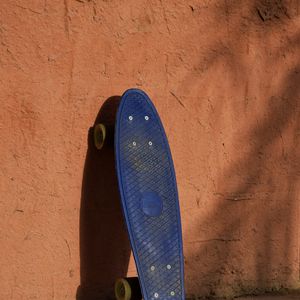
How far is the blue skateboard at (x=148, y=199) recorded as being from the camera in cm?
328

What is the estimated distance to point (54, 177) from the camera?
3322 mm

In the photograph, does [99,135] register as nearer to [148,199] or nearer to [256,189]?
[148,199]

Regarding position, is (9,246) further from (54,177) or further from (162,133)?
(162,133)

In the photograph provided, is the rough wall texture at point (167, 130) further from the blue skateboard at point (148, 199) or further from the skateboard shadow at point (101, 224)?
the blue skateboard at point (148, 199)

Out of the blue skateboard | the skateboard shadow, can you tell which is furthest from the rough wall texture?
the blue skateboard

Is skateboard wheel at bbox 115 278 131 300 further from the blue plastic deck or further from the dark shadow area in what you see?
the dark shadow area

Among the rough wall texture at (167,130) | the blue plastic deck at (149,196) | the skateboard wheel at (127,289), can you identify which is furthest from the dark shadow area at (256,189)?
the skateboard wheel at (127,289)

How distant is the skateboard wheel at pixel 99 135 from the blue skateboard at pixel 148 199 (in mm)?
17

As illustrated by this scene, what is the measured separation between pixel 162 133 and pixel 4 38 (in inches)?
32.8

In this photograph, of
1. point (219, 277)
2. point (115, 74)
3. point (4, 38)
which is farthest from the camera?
point (219, 277)

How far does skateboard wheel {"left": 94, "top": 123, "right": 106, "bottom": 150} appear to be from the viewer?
329 cm

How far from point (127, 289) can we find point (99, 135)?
68 cm

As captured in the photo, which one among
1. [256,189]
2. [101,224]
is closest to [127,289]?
[101,224]

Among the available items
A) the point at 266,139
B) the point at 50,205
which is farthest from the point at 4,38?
the point at 266,139
